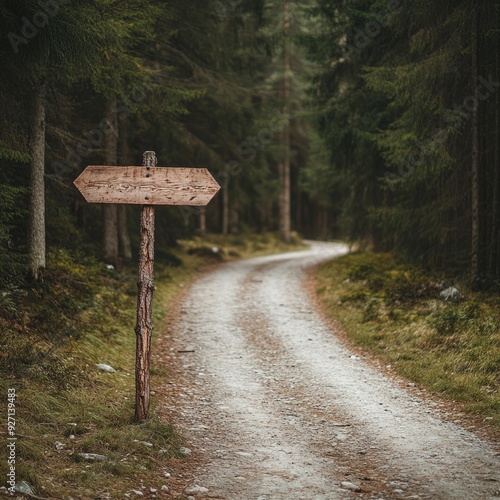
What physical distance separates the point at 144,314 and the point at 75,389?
6.37 ft

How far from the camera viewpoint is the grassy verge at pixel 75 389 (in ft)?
18.8

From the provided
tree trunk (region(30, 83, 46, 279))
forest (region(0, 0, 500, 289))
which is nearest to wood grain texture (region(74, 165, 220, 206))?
forest (region(0, 0, 500, 289))

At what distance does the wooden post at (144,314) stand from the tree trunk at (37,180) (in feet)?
16.2

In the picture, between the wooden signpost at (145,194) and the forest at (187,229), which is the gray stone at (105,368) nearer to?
the forest at (187,229)

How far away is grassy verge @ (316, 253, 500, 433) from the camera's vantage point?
8953 millimetres

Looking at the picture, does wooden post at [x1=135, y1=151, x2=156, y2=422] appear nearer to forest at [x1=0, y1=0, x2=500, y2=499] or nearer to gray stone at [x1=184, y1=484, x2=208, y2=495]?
forest at [x1=0, y1=0, x2=500, y2=499]

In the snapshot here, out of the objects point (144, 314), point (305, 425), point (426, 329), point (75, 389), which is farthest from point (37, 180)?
point (426, 329)

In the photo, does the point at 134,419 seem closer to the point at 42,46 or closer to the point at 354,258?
the point at 42,46

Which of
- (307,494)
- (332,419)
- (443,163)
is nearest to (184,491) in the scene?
(307,494)

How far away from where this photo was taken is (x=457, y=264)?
51.3ft

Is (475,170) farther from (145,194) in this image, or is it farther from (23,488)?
(23,488)

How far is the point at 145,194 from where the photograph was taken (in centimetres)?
721

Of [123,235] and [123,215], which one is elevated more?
[123,215]

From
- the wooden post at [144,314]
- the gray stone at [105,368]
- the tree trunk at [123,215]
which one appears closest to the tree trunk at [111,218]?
the tree trunk at [123,215]
